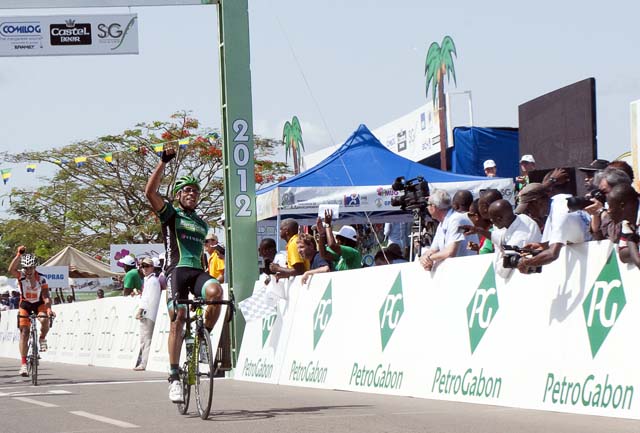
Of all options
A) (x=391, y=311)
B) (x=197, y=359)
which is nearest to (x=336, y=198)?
(x=391, y=311)

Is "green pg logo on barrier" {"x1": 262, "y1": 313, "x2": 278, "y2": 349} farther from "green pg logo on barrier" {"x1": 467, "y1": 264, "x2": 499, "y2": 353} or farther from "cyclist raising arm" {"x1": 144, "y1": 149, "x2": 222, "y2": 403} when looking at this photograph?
"green pg logo on barrier" {"x1": 467, "y1": 264, "x2": 499, "y2": 353}

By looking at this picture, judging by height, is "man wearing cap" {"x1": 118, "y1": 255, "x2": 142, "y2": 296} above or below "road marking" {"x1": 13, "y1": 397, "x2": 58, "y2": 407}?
above

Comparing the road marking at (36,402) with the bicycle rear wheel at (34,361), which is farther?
the bicycle rear wheel at (34,361)

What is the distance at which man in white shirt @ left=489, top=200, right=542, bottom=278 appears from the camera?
1031 cm

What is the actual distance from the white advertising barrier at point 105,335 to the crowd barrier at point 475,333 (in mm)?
3515

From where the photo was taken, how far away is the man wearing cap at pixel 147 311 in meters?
20.7

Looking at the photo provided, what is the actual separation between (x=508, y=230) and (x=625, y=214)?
6.68ft

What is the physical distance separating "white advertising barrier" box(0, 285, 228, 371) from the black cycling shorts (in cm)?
643

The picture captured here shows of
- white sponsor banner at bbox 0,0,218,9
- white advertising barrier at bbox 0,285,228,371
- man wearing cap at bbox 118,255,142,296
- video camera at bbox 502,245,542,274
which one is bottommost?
white advertising barrier at bbox 0,285,228,371

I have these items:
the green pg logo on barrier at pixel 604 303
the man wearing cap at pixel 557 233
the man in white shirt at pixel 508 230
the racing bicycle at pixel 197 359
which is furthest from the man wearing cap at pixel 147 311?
the green pg logo on barrier at pixel 604 303

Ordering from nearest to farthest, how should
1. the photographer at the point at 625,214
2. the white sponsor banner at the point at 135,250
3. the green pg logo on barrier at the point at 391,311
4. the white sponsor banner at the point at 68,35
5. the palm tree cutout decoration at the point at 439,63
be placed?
the photographer at the point at 625,214, the green pg logo on barrier at the point at 391,311, the white sponsor banner at the point at 68,35, the white sponsor banner at the point at 135,250, the palm tree cutout decoration at the point at 439,63

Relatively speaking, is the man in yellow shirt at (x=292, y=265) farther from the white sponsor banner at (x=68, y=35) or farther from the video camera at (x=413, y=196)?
the white sponsor banner at (x=68, y=35)

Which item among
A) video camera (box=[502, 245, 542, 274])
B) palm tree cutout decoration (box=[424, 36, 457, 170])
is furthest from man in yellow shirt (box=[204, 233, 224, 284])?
palm tree cutout decoration (box=[424, 36, 457, 170])

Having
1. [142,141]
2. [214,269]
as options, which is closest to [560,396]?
[214,269]
